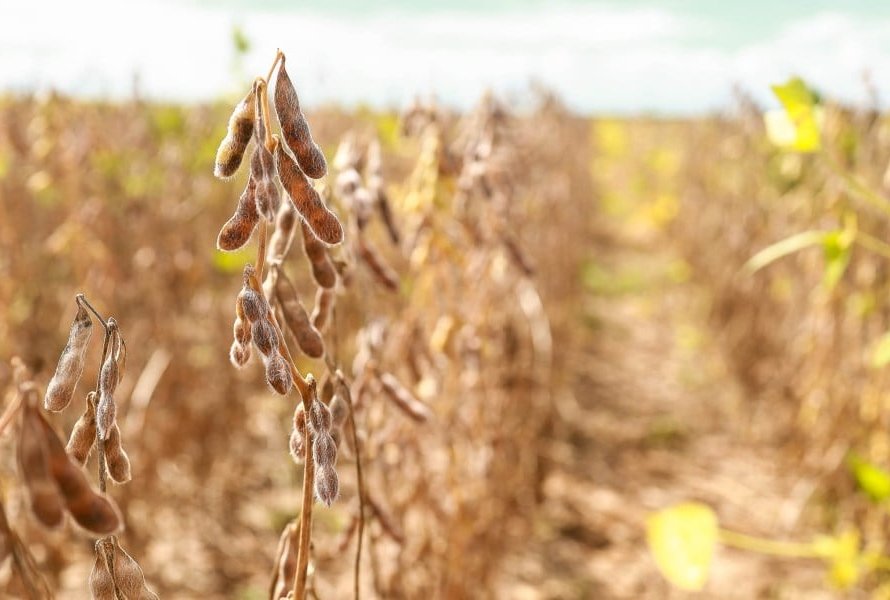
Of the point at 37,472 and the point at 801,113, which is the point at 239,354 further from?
the point at 801,113

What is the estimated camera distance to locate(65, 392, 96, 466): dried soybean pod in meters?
0.79

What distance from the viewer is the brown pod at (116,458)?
79 cm

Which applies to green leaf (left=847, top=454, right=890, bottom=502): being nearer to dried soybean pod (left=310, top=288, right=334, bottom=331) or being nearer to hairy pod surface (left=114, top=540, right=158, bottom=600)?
dried soybean pod (left=310, top=288, right=334, bottom=331)

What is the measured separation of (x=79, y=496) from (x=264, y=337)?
20 cm

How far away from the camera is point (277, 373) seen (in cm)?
75

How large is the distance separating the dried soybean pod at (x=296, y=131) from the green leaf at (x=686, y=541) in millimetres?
1356

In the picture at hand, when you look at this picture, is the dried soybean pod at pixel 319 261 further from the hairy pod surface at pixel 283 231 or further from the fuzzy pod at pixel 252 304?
the fuzzy pod at pixel 252 304

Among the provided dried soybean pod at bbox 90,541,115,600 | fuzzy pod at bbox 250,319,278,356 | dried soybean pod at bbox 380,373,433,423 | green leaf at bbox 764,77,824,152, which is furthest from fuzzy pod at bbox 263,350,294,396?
green leaf at bbox 764,77,824,152

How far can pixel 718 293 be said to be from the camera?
18.0 ft

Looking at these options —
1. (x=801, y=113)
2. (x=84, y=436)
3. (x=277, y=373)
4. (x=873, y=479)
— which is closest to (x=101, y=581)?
(x=84, y=436)

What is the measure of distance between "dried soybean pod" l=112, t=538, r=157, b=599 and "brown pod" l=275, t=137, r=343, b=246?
35 centimetres

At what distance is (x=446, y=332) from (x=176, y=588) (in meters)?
1.82

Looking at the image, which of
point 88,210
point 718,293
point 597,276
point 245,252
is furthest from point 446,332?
point 597,276

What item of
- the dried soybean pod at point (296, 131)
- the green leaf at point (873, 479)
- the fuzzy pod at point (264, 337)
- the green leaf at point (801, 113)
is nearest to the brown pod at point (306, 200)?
the dried soybean pod at point (296, 131)
